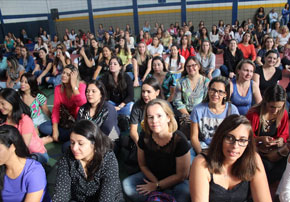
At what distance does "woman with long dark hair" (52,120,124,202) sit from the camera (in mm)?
1713

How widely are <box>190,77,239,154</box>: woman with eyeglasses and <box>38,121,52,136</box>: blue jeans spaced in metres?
2.14

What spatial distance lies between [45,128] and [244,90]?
9.31 ft

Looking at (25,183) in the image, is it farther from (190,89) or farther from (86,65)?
(86,65)

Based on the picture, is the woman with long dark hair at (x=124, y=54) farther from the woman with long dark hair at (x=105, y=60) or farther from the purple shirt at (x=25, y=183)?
the purple shirt at (x=25, y=183)

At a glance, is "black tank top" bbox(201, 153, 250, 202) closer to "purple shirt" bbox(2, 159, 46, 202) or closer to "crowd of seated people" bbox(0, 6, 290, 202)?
"crowd of seated people" bbox(0, 6, 290, 202)

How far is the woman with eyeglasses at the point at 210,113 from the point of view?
7.82ft

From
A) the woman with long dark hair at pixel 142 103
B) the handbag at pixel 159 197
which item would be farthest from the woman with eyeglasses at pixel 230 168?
the woman with long dark hair at pixel 142 103

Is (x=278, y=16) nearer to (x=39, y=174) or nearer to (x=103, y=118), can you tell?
(x=103, y=118)

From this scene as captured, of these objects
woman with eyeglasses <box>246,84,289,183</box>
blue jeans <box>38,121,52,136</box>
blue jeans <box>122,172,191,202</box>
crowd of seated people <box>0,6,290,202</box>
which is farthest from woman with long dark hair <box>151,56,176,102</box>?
blue jeans <box>122,172,191,202</box>

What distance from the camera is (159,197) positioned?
1899 millimetres

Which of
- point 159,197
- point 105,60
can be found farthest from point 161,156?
point 105,60

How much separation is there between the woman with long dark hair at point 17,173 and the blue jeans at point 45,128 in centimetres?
177

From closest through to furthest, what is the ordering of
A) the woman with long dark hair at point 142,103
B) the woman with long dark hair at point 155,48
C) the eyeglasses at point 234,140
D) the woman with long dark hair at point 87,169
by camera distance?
the eyeglasses at point 234,140 → the woman with long dark hair at point 87,169 → the woman with long dark hair at point 142,103 → the woman with long dark hair at point 155,48

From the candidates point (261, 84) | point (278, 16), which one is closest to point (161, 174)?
point (261, 84)
